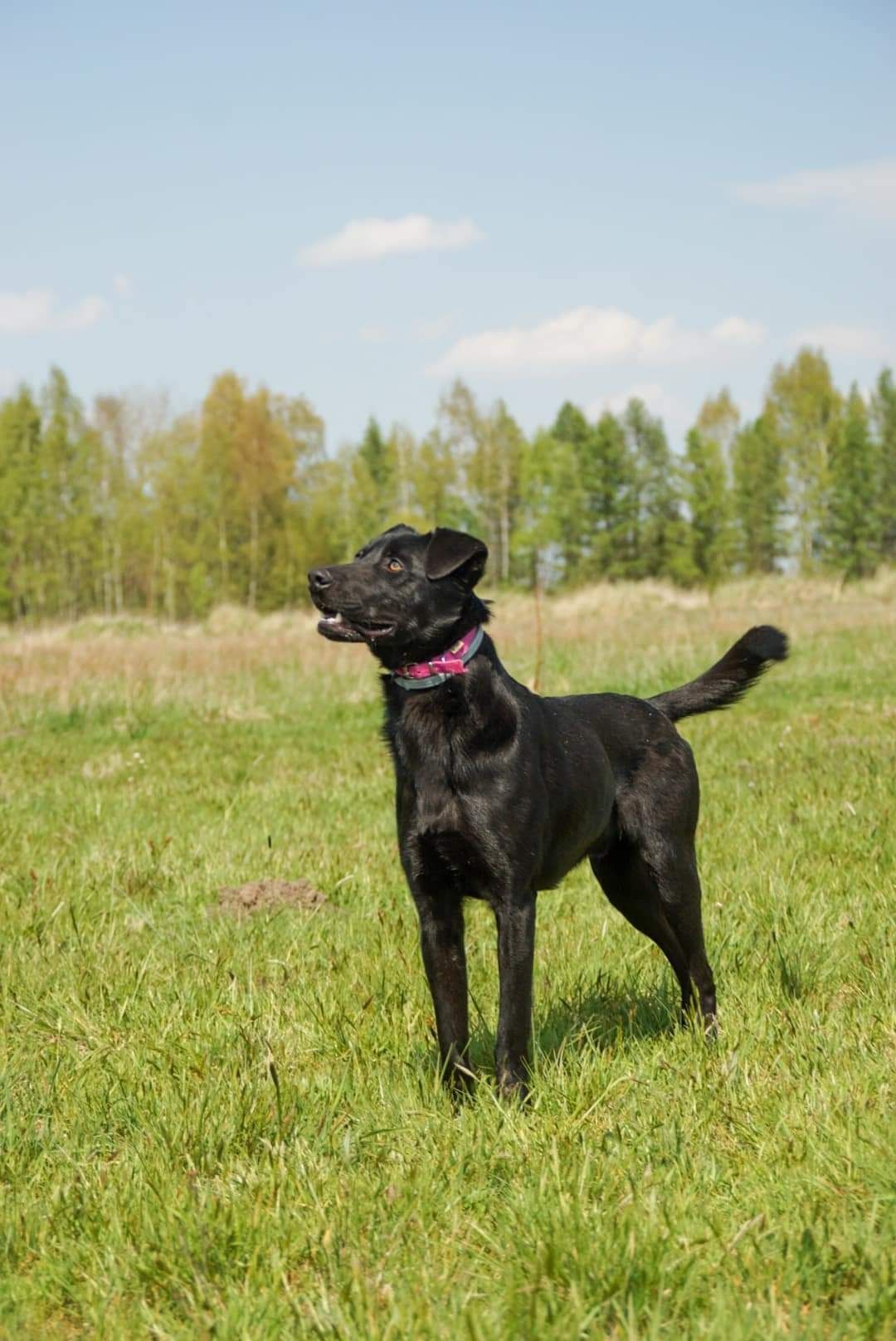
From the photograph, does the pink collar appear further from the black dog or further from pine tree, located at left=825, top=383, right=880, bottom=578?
pine tree, located at left=825, top=383, right=880, bottom=578

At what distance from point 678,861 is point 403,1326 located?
250cm

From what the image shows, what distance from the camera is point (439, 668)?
12.6 ft

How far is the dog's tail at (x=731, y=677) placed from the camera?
5000mm

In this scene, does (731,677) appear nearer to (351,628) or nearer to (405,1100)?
(351,628)

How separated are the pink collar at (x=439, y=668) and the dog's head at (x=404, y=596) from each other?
31 millimetres

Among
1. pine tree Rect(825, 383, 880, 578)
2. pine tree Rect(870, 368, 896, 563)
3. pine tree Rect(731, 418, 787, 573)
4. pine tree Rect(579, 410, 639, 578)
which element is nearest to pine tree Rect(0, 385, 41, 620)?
pine tree Rect(579, 410, 639, 578)

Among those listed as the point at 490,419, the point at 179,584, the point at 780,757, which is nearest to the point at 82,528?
the point at 179,584

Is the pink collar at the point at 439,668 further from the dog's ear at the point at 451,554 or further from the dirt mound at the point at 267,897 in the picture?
the dirt mound at the point at 267,897

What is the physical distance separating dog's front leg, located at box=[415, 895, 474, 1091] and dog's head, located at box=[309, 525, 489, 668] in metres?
0.78

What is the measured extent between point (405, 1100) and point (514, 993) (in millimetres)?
442

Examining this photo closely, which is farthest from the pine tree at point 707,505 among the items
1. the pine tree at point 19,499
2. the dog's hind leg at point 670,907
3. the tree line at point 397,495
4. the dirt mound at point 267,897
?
the dog's hind leg at point 670,907

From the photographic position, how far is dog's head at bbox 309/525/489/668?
3814 millimetres

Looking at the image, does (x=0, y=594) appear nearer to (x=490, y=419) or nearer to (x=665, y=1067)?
(x=490, y=419)

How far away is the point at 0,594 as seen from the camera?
6412 cm
